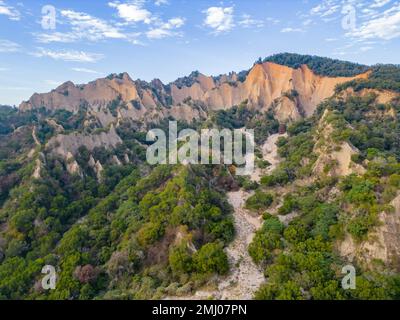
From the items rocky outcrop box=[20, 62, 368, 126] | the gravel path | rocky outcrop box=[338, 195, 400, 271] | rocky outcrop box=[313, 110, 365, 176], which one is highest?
rocky outcrop box=[20, 62, 368, 126]

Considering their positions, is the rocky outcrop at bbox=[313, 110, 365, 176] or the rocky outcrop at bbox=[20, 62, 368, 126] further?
the rocky outcrop at bbox=[20, 62, 368, 126]

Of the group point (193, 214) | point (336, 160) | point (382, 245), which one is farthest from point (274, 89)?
point (382, 245)

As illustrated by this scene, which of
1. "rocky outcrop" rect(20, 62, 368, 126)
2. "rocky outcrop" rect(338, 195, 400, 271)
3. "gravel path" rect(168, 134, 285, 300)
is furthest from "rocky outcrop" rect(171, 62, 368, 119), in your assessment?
"rocky outcrop" rect(338, 195, 400, 271)

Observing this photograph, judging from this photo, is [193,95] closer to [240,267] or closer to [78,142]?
[78,142]

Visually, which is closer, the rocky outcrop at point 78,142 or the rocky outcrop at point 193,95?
the rocky outcrop at point 78,142

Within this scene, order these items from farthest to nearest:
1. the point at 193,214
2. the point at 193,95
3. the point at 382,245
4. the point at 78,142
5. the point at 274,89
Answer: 1. the point at 193,95
2. the point at 274,89
3. the point at 78,142
4. the point at 193,214
5. the point at 382,245

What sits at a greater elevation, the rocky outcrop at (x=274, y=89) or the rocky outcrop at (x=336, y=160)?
the rocky outcrop at (x=274, y=89)

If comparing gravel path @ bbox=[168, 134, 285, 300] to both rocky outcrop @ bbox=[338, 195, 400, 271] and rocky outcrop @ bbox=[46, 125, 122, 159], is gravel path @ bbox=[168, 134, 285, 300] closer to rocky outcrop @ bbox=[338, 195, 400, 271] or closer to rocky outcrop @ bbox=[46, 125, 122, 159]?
rocky outcrop @ bbox=[338, 195, 400, 271]

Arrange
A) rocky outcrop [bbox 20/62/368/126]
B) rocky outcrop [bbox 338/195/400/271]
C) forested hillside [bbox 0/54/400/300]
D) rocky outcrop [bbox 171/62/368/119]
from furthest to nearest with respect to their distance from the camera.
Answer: rocky outcrop [bbox 171/62/368/119] → rocky outcrop [bbox 20/62/368/126] → forested hillside [bbox 0/54/400/300] → rocky outcrop [bbox 338/195/400/271]

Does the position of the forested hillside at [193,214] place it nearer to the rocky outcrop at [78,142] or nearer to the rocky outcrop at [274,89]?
the rocky outcrop at [78,142]

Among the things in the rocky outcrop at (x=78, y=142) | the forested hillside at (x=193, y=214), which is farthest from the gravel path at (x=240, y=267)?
the rocky outcrop at (x=78, y=142)
